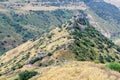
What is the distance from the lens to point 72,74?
8012 cm

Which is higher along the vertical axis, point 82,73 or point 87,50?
point 82,73

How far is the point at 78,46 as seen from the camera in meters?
168

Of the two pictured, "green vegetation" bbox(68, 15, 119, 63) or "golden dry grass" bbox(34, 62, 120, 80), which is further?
"green vegetation" bbox(68, 15, 119, 63)

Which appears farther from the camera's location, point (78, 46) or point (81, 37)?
point (81, 37)

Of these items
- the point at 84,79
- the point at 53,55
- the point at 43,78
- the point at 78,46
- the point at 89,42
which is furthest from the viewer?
the point at 89,42

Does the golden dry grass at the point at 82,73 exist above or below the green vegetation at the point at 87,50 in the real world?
above

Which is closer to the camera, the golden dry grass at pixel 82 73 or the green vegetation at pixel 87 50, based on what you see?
the golden dry grass at pixel 82 73

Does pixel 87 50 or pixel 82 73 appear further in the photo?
pixel 87 50

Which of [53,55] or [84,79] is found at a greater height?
[84,79]

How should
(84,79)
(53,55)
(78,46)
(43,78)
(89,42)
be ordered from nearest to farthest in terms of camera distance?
(84,79), (43,78), (53,55), (78,46), (89,42)

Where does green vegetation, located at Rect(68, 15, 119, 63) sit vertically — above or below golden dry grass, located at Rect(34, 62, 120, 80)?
below

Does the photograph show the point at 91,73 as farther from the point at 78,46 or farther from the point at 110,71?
the point at 78,46

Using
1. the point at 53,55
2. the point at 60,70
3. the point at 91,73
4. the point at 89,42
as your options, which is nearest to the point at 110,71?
the point at 91,73

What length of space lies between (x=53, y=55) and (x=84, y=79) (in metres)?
Result: 80.3
